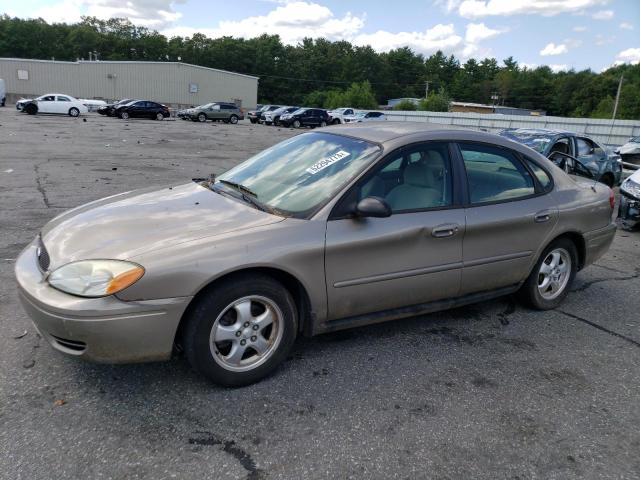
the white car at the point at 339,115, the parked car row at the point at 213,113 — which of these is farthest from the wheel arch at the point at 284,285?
the parked car row at the point at 213,113

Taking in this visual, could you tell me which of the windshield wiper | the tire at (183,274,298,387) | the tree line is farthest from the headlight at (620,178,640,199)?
the tree line

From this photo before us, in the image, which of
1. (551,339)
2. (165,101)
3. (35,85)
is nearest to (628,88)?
(165,101)

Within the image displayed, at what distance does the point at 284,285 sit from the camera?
123 inches

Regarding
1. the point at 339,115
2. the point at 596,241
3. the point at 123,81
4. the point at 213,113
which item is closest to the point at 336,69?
the point at 123,81

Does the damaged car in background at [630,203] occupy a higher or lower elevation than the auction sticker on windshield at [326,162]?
lower

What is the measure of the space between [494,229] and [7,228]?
5600 mm

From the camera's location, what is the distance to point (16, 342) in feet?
11.0

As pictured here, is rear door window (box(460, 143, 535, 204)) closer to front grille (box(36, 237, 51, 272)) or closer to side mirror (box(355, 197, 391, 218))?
side mirror (box(355, 197, 391, 218))

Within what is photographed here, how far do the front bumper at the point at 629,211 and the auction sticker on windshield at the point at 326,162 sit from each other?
20.9 feet

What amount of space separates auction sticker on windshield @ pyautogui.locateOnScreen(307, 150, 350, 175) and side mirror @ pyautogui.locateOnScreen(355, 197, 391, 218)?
0.52m

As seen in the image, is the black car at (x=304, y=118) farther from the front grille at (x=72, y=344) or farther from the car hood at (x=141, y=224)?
the front grille at (x=72, y=344)

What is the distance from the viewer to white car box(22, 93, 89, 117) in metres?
33.0

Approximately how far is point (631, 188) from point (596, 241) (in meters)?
4.22

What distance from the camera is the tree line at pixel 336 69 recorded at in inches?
3455
